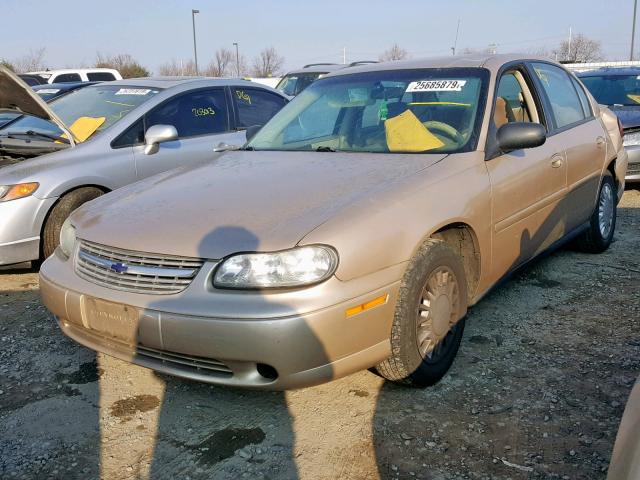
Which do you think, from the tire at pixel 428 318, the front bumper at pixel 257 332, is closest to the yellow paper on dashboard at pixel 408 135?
the tire at pixel 428 318

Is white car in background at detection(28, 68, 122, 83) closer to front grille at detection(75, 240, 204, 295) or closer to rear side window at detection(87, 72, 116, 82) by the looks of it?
rear side window at detection(87, 72, 116, 82)

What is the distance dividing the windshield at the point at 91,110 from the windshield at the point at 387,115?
1.93m

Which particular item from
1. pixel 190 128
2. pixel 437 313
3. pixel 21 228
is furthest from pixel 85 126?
pixel 437 313

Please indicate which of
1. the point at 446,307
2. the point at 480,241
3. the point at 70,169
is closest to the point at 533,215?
the point at 480,241

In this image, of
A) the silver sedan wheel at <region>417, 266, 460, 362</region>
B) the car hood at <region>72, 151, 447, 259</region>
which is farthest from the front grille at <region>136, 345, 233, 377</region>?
the silver sedan wheel at <region>417, 266, 460, 362</region>

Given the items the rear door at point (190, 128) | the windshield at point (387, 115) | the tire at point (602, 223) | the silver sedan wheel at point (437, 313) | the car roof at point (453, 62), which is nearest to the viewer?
the silver sedan wheel at point (437, 313)

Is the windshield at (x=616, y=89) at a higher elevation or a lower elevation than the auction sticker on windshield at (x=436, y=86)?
lower

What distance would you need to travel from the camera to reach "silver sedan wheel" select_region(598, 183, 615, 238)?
16.5ft

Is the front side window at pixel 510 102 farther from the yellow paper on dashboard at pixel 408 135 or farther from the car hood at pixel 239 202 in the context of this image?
the car hood at pixel 239 202

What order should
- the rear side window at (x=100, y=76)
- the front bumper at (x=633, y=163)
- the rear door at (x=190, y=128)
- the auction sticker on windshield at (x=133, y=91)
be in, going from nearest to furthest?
the rear door at (x=190, y=128) → the auction sticker on windshield at (x=133, y=91) → the front bumper at (x=633, y=163) → the rear side window at (x=100, y=76)

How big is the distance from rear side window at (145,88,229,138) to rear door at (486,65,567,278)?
297 cm

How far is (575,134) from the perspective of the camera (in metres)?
4.45

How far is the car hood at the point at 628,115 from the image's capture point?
736 centimetres

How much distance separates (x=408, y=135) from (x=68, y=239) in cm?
195
